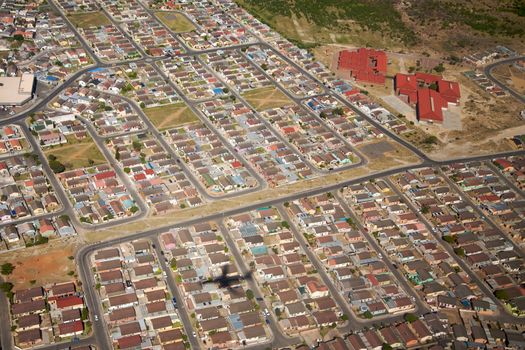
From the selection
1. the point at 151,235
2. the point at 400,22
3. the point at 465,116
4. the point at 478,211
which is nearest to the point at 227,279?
the point at 151,235

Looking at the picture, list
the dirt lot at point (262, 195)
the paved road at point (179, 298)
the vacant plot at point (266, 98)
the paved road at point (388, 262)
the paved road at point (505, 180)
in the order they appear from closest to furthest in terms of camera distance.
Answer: the paved road at point (179, 298)
the paved road at point (388, 262)
the dirt lot at point (262, 195)
the paved road at point (505, 180)
the vacant plot at point (266, 98)

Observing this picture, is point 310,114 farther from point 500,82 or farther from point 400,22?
point 400,22

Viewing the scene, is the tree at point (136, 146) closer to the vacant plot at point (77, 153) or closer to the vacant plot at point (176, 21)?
the vacant plot at point (77, 153)

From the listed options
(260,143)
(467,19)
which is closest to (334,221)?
(260,143)

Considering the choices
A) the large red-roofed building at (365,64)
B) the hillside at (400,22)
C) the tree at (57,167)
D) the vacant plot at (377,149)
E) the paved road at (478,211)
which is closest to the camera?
the paved road at (478,211)

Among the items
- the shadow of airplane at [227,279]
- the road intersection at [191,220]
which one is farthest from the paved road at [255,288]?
the shadow of airplane at [227,279]

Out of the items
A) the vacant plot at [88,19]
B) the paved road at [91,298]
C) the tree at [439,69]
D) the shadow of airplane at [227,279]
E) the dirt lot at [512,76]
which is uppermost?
the dirt lot at [512,76]
